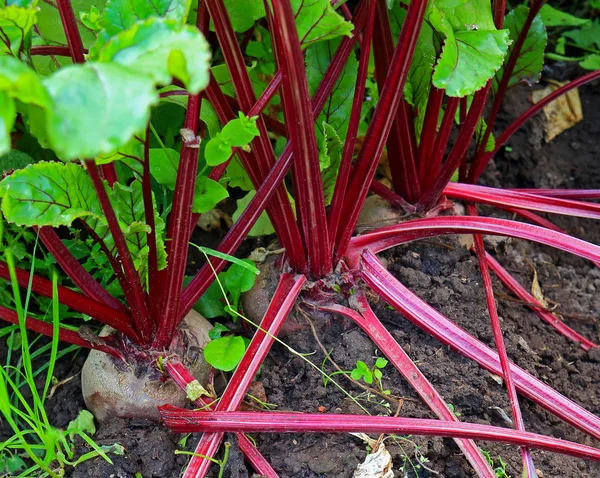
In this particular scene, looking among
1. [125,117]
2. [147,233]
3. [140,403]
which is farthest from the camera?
[140,403]

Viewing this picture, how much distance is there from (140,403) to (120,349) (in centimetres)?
12

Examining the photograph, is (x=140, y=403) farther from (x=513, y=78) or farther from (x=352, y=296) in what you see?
(x=513, y=78)

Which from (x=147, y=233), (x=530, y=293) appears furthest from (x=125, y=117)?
(x=530, y=293)

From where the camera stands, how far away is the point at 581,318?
1.61 meters

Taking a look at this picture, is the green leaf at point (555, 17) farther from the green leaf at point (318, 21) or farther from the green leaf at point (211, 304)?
the green leaf at point (211, 304)

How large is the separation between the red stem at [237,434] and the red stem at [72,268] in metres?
0.15

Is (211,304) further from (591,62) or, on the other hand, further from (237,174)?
(591,62)

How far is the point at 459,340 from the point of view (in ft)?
4.36

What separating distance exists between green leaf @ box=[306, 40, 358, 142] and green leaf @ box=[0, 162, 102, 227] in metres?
Result: 0.61

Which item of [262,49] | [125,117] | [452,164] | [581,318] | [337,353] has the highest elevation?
[125,117]

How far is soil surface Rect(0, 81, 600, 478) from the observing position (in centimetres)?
119

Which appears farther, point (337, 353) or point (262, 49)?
point (262, 49)

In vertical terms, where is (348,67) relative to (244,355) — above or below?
above

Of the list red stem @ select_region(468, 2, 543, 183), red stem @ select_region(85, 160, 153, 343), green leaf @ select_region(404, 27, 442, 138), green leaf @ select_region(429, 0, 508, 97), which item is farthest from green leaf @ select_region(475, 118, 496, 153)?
red stem @ select_region(85, 160, 153, 343)
